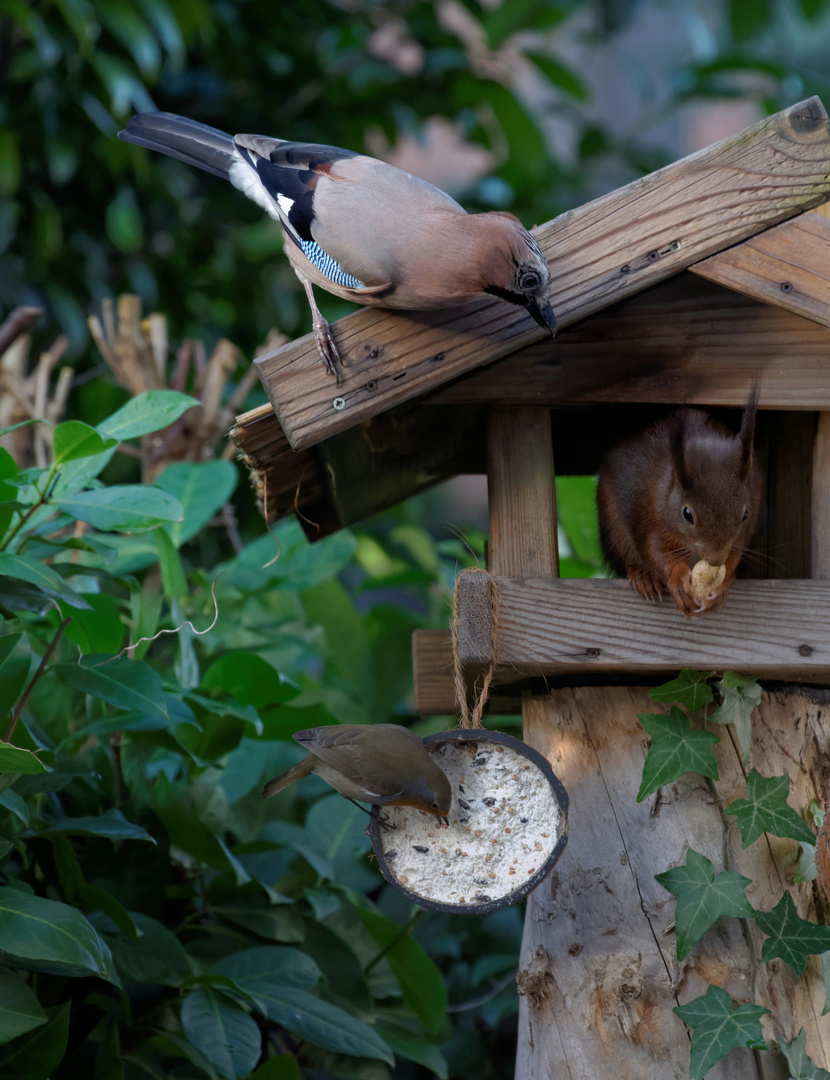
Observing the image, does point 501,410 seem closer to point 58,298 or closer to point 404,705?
point 404,705

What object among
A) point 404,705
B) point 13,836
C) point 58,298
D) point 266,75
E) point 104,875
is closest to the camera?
point 13,836

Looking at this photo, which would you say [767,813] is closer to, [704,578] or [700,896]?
[700,896]

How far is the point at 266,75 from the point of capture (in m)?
3.64

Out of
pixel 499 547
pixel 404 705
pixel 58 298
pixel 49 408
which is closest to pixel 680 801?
pixel 499 547

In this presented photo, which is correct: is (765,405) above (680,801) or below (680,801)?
above

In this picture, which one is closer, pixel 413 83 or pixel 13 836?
pixel 13 836

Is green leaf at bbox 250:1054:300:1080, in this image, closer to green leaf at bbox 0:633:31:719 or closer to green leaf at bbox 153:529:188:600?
green leaf at bbox 0:633:31:719

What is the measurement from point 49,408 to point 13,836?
1.09 meters

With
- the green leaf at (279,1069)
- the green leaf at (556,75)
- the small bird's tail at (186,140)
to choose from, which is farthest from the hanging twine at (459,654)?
the green leaf at (556,75)

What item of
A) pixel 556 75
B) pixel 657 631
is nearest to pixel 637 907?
pixel 657 631

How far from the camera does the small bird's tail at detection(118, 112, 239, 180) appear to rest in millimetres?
1585

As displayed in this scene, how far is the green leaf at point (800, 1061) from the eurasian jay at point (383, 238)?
0.88 m

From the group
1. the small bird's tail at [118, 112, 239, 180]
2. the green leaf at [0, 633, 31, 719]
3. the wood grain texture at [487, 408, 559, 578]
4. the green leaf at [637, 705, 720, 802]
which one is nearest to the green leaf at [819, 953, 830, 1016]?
the green leaf at [637, 705, 720, 802]

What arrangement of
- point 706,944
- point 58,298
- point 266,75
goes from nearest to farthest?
point 706,944 → point 58,298 → point 266,75
